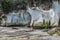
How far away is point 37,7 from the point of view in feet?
37.9

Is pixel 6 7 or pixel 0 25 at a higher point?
pixel 6 7

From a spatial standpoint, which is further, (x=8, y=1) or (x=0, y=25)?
(x=8, y=1)

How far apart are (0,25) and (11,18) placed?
2.72 ft

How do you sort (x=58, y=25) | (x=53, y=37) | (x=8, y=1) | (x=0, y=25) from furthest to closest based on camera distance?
(x=8, y=1) → (x=0, y=25) → (x=58, y=25) → (x=53, y=37)

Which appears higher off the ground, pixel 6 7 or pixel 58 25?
pixel 6 7

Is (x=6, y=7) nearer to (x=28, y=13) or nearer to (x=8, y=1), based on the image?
(x=8, y=1)

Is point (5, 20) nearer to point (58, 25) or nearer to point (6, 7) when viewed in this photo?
point (6, 7)


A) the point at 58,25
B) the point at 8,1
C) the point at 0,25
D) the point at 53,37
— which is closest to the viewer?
the point at 53,37

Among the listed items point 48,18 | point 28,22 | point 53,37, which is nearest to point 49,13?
point 48,18

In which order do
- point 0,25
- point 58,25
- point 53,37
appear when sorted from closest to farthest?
point 53,37
point 58,25
point 0,25

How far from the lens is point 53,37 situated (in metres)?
8.08

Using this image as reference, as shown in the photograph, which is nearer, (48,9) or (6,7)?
(48,9)

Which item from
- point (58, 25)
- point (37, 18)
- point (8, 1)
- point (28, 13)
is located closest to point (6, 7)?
point (8, 1)

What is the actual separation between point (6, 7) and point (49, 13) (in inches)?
119
